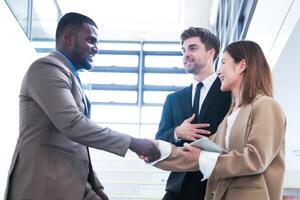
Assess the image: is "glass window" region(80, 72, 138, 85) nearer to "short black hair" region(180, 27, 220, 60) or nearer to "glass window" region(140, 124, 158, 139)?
"glass window" region(140, 124, 158, 139)

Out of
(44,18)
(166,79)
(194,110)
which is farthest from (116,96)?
(194,110)

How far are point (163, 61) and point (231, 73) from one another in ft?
27.0

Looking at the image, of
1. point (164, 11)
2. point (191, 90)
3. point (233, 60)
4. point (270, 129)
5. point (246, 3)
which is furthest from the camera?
point (164, 11)

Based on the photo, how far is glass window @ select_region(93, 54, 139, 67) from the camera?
1030 cm

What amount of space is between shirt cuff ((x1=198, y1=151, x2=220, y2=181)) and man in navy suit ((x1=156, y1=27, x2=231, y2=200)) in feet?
1.19

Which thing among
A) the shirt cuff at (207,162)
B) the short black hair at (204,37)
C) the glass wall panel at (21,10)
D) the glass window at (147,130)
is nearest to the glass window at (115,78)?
the glass window at (147,130)

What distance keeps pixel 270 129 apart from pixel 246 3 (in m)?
2.93

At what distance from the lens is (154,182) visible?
6.55m

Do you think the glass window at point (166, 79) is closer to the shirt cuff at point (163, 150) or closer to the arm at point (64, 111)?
the shirt cuff at point (163, 150)

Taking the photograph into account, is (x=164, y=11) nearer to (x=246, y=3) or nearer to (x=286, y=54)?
(x=246, y=3)

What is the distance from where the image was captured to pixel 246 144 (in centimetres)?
198

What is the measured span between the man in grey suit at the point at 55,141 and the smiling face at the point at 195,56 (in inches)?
33.5

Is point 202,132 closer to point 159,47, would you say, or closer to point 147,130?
point 147,130

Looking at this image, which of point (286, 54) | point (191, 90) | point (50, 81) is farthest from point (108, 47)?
point (50, 81)
